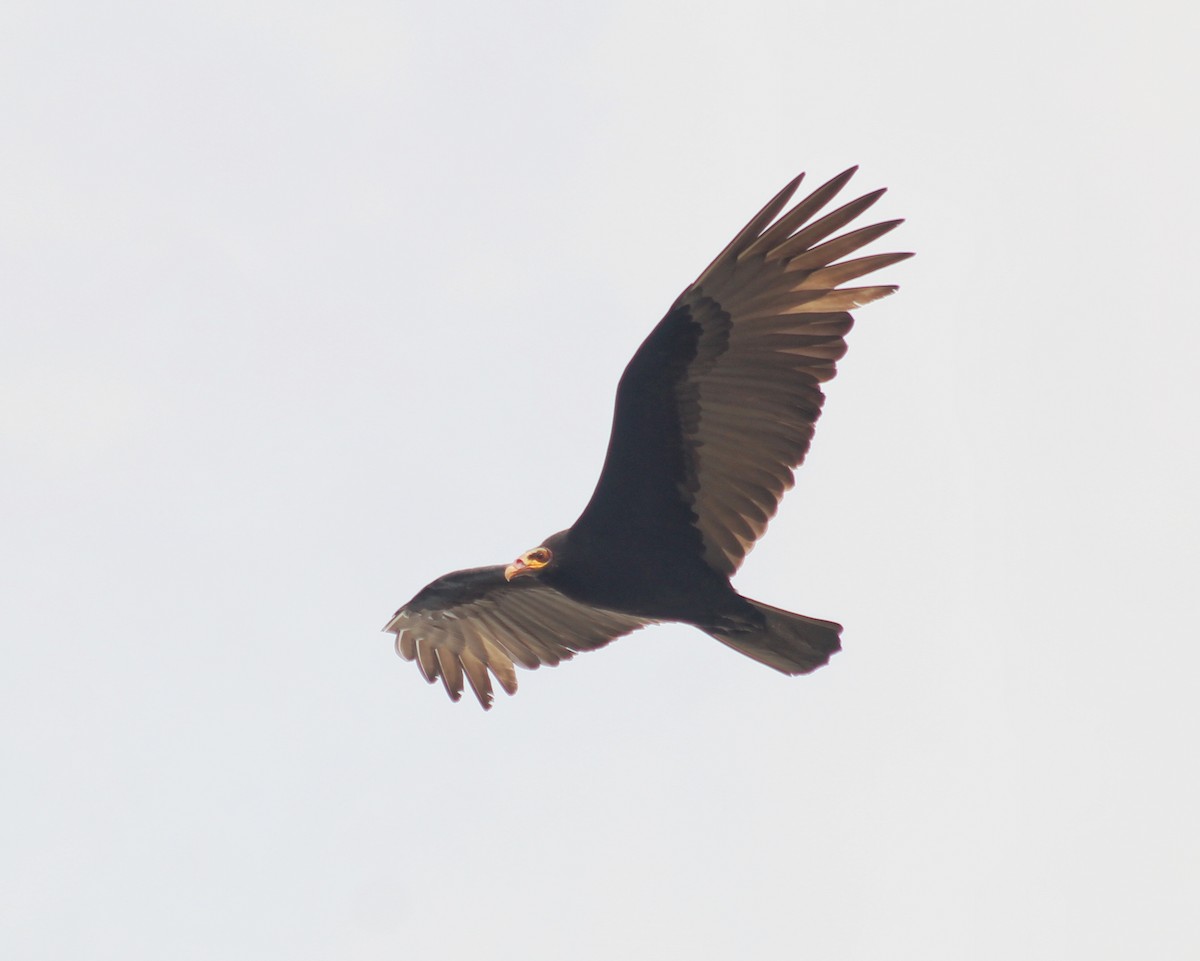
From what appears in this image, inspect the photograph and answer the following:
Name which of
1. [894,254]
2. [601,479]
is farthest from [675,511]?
[894,254]

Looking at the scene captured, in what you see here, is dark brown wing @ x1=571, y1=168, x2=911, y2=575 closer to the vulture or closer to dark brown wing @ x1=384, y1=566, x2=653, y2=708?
the vulture

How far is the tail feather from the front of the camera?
9.98 m

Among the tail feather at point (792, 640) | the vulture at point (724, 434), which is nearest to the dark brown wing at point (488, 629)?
the vulture at point (724, 434)

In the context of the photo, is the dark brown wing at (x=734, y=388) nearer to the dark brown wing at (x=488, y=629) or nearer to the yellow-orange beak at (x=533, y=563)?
the yellow-orange beak at (x=533, y=563)

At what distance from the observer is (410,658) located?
12281 mm

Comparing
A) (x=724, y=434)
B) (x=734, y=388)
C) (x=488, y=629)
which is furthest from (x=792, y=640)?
(x=488, y=629)

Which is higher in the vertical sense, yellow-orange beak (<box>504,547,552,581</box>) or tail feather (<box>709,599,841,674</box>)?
yellow-orange beak (<box>504,547,552,581</box>)

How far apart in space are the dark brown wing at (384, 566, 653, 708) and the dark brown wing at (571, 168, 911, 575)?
1.81m

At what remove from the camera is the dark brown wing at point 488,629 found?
1192 centimetres

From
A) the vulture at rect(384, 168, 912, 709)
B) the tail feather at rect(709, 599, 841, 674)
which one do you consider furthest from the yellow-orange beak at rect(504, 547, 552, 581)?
the tail feather at rect(709, 599, 841, 674)

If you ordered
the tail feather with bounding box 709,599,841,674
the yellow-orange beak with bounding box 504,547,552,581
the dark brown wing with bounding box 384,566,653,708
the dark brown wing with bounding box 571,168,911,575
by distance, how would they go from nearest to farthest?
the dark brown wing with bounding box 571,168,911,575 < the tail feather with bounding box 709,599,841,674 < the yellow-orange beak with bounding box 504,547,552,581 < the dark brown wing with bounding box 384,566,653,708

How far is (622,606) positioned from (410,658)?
8.13ft

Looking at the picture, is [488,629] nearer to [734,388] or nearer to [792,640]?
[792,640]

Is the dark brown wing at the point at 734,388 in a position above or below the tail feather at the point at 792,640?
above
